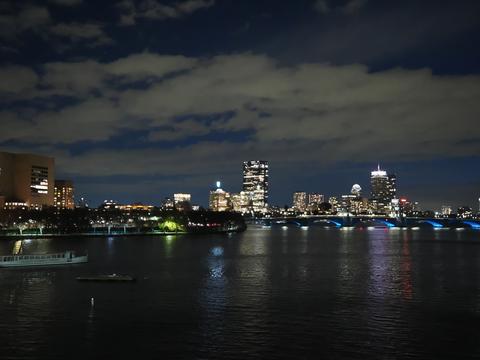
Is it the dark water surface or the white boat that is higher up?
the white boat

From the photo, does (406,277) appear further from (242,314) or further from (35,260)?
(35,260)

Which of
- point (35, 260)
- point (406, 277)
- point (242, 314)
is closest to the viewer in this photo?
point (242, 314)

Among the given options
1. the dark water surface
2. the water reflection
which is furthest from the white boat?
the water reflection

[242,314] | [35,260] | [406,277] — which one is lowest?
[242,314]

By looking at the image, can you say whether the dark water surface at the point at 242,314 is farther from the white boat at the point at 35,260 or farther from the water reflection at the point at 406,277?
the white boat at the point at 35,260

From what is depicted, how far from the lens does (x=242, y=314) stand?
1747 inches

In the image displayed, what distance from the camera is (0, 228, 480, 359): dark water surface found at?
3416 centimetres

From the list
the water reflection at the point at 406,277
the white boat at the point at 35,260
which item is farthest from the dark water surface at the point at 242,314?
the white boat at the point at 35,260

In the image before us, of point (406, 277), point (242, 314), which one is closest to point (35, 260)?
point (242, 314)

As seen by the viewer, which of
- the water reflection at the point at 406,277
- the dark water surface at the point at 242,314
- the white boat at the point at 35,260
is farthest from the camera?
the white boat at the point at 35,260

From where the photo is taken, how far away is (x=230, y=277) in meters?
68.5

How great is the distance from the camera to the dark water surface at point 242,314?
34.2m

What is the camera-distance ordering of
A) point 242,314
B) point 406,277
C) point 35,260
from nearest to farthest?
point 242,314, point 406,277, point 35,260

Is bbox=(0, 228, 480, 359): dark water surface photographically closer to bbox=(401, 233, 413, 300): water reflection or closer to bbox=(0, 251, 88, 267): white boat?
bbox=(401, 233, 413, 300): water reflection
